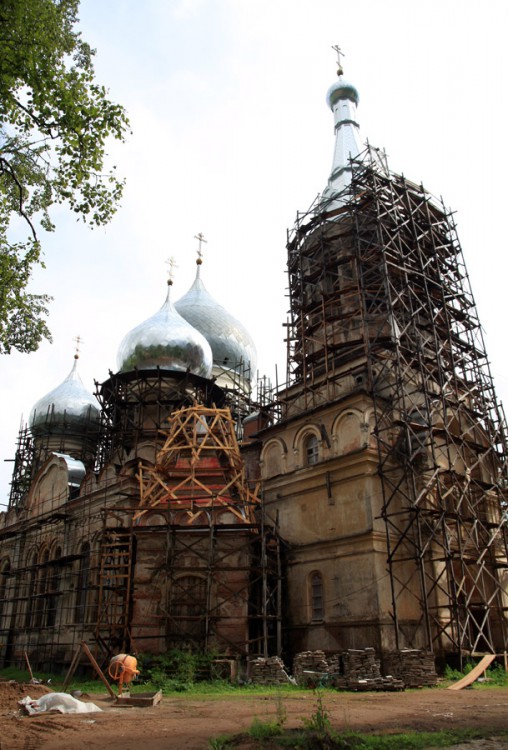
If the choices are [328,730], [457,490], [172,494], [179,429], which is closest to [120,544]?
[172,494]

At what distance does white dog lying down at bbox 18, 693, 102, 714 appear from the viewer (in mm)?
10820

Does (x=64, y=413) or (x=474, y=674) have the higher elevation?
(x=64, y=413)

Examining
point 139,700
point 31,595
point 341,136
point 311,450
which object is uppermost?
point 341,136

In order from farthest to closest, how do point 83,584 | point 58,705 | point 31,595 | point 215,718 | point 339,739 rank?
point 31,595 → point 83,584 → point 58,705 → point 215,718 → point 339,739

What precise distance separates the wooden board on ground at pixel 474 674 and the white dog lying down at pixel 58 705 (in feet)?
28.0

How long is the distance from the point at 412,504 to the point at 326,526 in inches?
109

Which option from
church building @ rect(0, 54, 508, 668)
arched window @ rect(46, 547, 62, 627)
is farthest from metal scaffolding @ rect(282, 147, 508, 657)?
arched window @ rect(46, 547, 62, 627)

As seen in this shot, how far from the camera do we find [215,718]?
1005 centimetres

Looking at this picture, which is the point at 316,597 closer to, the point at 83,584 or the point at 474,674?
the point at 474,674

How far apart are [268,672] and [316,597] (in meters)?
3.83

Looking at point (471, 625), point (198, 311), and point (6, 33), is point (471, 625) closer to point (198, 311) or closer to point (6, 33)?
point (6, 33)

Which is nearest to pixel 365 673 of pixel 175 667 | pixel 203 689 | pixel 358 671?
pixel 358 671

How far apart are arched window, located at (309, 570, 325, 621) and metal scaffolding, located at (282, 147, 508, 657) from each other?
2367 millimetres

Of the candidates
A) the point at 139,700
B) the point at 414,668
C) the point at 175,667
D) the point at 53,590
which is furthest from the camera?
the point at 53,590
